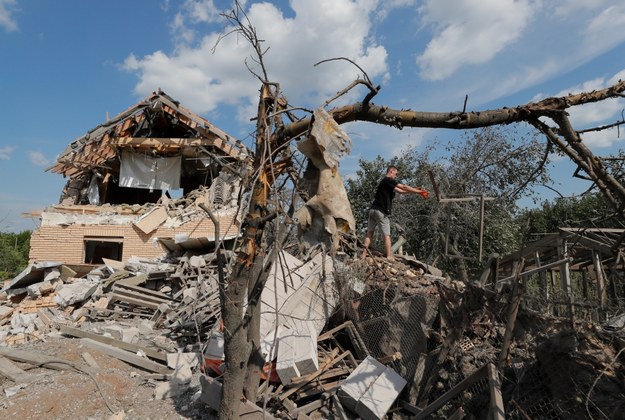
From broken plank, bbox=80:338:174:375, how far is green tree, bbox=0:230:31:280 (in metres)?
18.0

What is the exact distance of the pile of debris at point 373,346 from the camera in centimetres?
442

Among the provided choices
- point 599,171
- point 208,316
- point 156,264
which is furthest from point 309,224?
point 156,264

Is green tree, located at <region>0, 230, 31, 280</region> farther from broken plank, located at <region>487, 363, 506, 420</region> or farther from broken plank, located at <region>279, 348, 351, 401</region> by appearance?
broken plank, located at <region>487, 363, 506, 420</region>

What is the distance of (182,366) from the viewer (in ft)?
22.1

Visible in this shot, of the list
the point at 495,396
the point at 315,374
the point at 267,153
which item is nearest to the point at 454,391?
the point at 495,396

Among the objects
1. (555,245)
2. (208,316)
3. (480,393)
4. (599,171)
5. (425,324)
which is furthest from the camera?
(555,245)

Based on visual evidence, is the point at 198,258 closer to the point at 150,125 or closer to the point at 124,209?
the point at 124,209

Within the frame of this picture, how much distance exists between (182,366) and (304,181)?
4.03 meters

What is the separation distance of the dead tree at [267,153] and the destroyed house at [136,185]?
29.4 feet

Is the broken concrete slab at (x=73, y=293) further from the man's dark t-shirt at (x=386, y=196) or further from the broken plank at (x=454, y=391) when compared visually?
the broken plank at (x=454, y=391)

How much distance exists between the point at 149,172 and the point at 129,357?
30.3ft

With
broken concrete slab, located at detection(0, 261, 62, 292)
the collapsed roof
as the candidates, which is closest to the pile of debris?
broken concrete slab, located at detection(0, 261, 62, 292)

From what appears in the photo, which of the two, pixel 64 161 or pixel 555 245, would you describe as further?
pixel 64 161

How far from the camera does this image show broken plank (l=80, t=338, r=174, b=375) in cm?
703
